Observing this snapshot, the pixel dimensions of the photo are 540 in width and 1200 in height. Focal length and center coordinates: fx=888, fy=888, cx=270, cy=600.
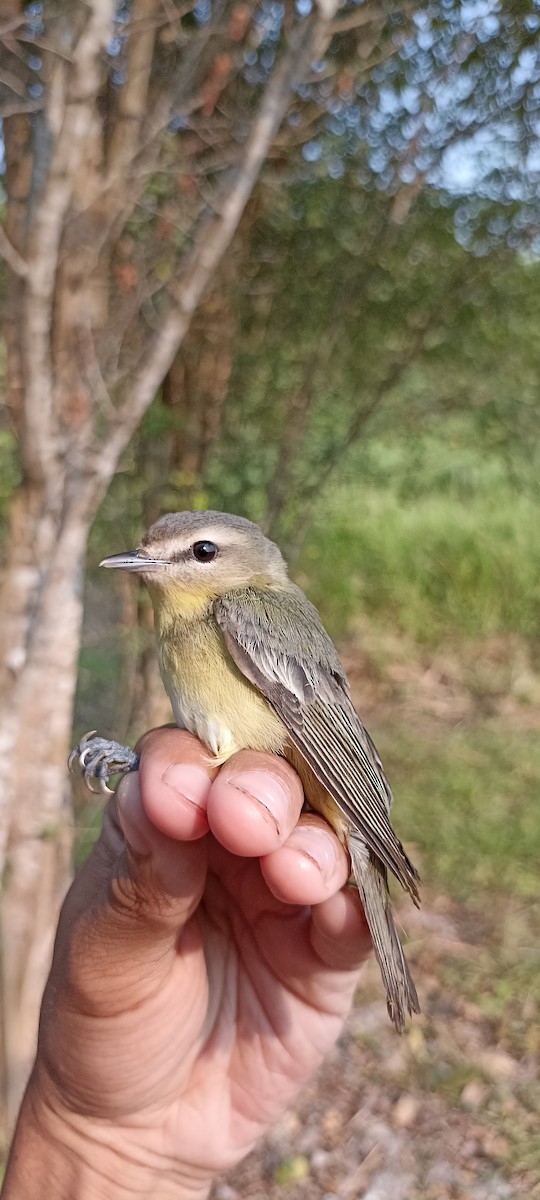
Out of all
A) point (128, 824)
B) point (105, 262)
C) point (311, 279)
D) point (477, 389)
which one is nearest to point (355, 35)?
point (311, 279)

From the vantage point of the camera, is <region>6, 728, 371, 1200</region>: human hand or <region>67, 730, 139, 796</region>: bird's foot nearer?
<region>6, 728, 371, 1200</region>: human hand

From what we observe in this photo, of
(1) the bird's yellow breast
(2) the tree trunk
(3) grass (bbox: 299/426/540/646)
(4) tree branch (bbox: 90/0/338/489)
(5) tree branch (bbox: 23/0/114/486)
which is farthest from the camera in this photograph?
(3) grass (bbox: 299/426/540/646)

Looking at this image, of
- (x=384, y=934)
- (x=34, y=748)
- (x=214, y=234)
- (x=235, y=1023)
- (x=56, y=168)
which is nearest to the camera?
(x=384, y=934)

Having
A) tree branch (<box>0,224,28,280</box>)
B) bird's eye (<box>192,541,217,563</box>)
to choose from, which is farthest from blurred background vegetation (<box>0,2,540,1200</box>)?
bird's eye (<box>192,541,217,563</box>)

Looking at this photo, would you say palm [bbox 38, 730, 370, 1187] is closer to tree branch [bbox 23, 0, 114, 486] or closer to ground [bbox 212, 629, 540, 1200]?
ground [bbox 212, 629, 540, 1200]

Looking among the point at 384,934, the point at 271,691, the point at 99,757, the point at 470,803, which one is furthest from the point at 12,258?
the point at 470,803

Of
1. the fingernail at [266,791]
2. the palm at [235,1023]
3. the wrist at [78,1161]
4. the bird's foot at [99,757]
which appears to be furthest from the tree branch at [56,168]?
the wrist at [78,1161]

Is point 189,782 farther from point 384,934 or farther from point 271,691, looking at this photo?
point 384,934

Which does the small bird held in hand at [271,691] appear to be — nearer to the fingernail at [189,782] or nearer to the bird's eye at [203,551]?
the bird's eye at [203,551]
